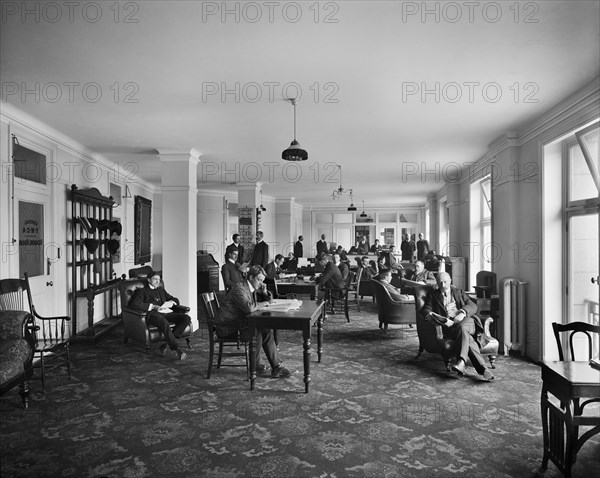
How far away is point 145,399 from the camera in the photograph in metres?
4.71

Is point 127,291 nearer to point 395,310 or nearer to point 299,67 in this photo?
point 395,310

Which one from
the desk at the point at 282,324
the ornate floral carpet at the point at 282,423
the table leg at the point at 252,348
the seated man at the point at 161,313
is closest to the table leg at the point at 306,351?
the desk at the point at 282,324

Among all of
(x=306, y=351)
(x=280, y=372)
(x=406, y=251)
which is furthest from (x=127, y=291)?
(x=406, y=251)

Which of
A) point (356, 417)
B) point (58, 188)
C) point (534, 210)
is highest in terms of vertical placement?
point (58, 188)

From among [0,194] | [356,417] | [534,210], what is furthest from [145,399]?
[534,210]

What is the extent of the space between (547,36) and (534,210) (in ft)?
10.6

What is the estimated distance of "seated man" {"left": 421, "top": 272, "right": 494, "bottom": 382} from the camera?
5.47 metres

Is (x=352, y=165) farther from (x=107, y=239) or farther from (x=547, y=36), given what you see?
(x=547, y=36)

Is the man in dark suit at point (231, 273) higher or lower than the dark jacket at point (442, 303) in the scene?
higher

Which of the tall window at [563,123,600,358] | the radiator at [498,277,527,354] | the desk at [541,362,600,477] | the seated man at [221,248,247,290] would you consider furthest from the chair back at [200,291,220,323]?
the tall window at [563,123,600,358]

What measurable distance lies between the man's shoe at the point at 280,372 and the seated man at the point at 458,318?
6.62 feet

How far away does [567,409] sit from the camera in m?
2.98

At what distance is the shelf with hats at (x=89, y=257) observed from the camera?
7312 millimetres

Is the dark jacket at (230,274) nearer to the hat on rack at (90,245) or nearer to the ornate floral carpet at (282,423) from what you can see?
the ornate floral carpet at (282,423)
